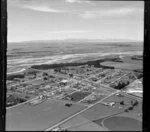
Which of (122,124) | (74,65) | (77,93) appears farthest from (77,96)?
(122,124)

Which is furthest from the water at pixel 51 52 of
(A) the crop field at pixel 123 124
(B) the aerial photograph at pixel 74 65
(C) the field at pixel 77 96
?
(A) the crop field at pixel 123 124

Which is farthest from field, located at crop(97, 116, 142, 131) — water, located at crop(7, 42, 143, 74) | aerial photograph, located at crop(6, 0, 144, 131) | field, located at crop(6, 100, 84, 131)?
water, located at crop(7, 42, 143, 74)

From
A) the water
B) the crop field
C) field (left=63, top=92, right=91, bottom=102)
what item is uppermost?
the water

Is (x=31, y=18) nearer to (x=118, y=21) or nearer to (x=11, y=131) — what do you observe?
(x=118, y=21)

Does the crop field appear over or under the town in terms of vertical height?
under

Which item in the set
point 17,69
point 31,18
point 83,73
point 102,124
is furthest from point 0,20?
point 102,124

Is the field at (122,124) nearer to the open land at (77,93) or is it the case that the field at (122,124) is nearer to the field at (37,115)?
the open land at (77,93)

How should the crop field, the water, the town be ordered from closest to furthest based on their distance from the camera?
the crop field → the town → the water

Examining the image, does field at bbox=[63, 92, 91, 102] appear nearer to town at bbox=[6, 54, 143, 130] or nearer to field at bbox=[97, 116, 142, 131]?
town at bbox=[6, 54, 143, 130]
